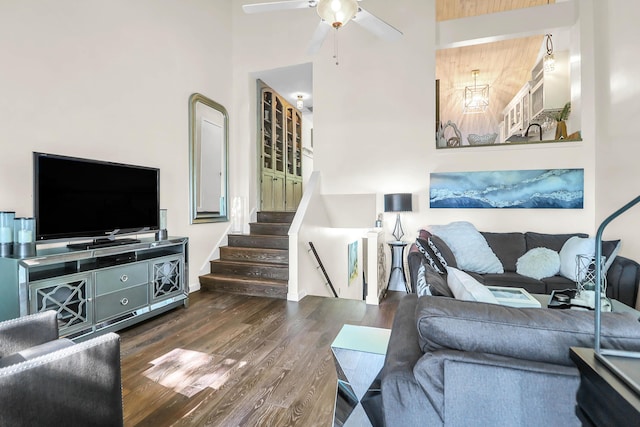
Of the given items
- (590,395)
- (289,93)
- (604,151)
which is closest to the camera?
(590,395)

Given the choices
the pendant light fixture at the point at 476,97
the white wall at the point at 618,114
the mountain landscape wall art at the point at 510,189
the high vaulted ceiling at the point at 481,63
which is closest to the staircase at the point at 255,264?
the mountain landscape wall art at the point at 510,189

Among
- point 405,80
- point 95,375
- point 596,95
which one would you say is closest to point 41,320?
point 95,375

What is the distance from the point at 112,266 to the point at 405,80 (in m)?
4.26

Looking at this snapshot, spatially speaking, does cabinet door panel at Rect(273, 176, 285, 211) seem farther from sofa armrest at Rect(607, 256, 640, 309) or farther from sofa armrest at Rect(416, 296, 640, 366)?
sofa armrest at Rect(416, 296, 640, 366)

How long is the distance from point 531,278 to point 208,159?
4.28m

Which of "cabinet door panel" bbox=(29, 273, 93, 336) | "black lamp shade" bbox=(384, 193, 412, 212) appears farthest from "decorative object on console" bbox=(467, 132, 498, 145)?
"cabinet door panel" bbox=(29, 273, 93, 336)

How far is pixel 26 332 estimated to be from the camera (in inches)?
59.4

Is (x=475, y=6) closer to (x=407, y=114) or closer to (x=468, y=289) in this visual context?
(x=407, y=114)

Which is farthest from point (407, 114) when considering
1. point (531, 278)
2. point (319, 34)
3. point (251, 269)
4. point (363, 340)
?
point (363, 340)

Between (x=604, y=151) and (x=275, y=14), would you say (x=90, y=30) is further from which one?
(x=604, y=151)

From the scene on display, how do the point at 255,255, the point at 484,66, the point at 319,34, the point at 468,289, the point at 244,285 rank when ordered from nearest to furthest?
the point at 468,289 < the point at 319,34 < the point at 244,285 < the point at 255,255 < the point at 484,66

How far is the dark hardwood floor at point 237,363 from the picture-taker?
1.69 m

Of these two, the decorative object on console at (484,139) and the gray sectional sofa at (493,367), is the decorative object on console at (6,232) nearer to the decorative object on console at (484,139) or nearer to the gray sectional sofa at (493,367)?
the gray sectional sofa at (493,367)

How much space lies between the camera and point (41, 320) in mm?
1568
